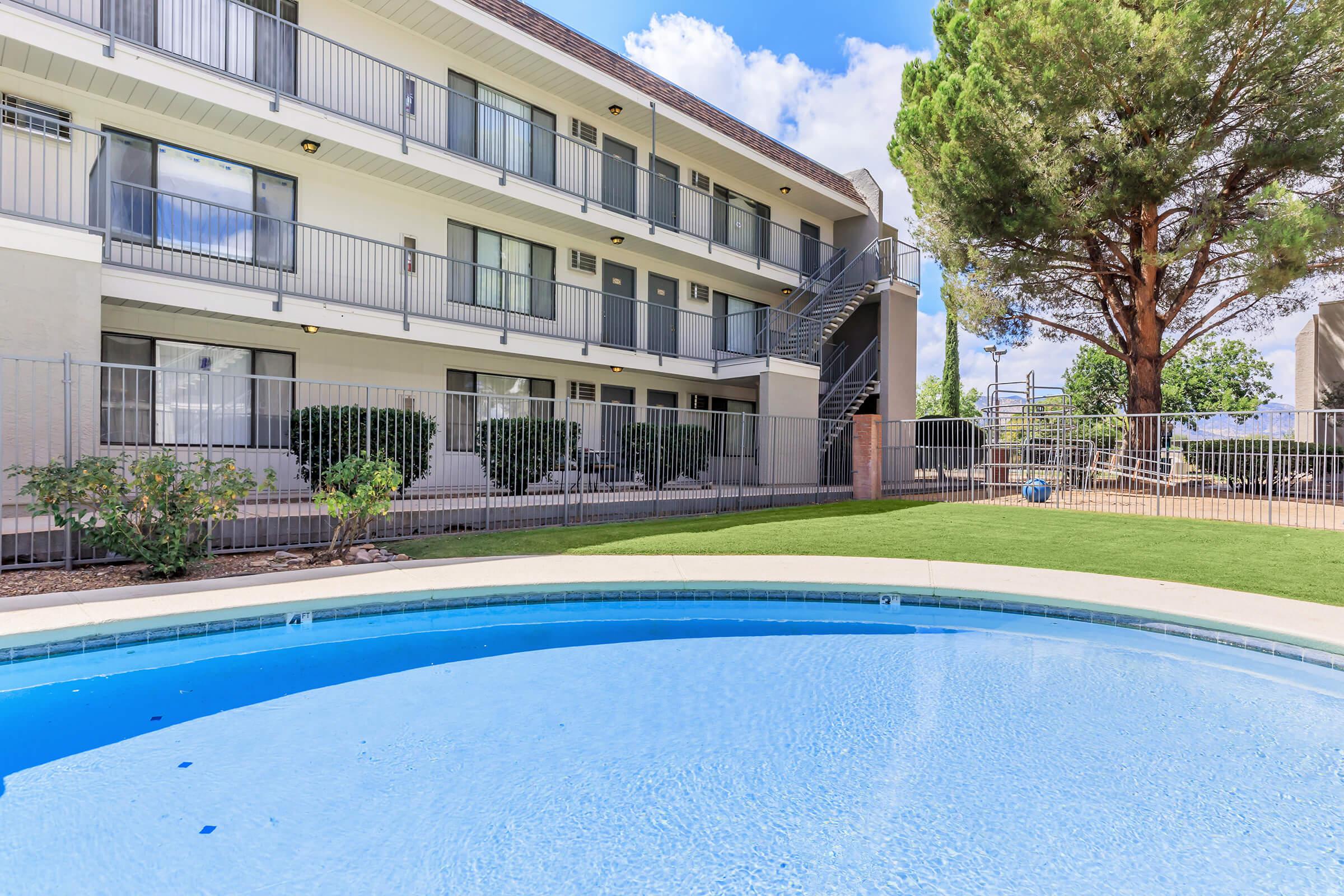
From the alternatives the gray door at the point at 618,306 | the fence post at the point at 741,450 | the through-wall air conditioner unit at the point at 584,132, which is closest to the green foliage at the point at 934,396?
the gray door at the point at 618,306

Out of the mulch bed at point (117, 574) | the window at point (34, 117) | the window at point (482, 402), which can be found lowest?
the mulch bed at point (117, 574)

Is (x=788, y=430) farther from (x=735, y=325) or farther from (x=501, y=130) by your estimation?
(x=501, y=130)

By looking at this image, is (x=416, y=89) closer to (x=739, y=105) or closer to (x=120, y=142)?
(x=120, y=142)

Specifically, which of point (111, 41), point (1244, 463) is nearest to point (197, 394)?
point (111, 41)

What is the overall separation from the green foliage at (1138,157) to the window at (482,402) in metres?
12.1

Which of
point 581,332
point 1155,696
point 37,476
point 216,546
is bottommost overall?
point 1155,696

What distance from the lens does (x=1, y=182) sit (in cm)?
927

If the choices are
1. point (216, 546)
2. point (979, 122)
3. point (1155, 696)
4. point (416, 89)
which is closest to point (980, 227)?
point (979, 122)

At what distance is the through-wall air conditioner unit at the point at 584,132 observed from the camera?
17.3m

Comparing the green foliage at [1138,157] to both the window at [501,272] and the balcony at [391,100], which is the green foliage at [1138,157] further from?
the window at [501,272]

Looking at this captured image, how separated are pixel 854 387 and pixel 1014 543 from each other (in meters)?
12.0

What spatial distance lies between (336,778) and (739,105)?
2433 centimetres

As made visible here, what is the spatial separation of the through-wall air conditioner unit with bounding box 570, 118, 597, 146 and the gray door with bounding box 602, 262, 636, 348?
9.96 feet

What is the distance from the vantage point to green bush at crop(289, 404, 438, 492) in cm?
1087
